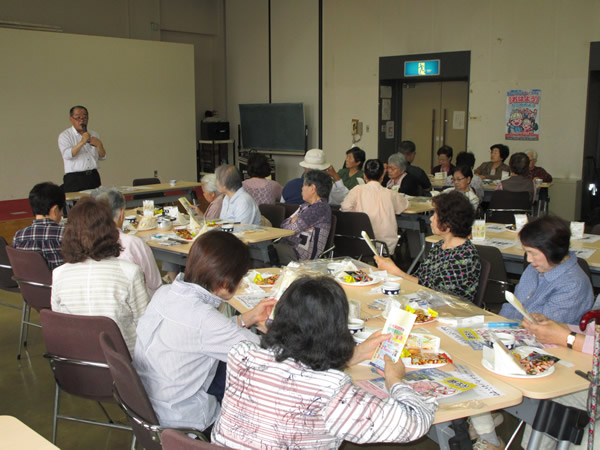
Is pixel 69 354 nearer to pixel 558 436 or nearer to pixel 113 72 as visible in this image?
pixel 558 436

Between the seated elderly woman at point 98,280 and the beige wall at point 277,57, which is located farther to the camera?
the beige wall at point 277,57

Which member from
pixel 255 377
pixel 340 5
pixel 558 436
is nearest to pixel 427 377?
pixel 558 436

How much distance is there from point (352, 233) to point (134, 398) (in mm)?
3420

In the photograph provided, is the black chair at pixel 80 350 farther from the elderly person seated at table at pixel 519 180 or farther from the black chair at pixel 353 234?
the elderly person seated at table at pixel 519 180

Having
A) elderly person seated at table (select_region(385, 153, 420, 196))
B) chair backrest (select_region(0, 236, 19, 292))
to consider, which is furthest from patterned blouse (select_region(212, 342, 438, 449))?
elderly person seated at table (select_region(385, 153, 420, 196))

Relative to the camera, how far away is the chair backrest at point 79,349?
245 cm

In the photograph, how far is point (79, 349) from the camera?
255 centimetres

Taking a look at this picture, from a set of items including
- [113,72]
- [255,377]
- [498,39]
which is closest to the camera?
[255,377]

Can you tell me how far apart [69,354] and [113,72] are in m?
9.13

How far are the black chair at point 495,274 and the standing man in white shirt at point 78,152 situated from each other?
501 cm

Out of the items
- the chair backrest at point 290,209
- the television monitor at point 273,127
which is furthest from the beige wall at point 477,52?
the chair backrest at point 290,209

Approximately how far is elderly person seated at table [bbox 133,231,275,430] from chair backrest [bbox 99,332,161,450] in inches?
3.2

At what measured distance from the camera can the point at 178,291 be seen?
2146 mm

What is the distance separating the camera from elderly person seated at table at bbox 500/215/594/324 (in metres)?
2.71
